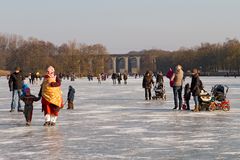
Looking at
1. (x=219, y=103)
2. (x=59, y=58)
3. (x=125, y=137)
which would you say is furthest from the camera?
(x=59, y=58)

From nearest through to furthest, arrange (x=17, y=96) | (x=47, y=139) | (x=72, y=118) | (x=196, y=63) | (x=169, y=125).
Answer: (x=47, y=139) < (x=169, y=125) < (x=72, y=118) < (x=17, y=96) < (x=196, y=63)

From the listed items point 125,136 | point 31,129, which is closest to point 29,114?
point 31,129

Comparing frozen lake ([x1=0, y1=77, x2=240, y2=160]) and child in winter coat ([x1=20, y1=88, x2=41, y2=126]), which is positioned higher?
child in winter coat ([x1=20, y1=88, x2=41, y2=126])

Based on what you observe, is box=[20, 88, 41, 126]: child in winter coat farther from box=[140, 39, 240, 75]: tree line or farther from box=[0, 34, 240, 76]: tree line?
box=[140, 39, 240, 75]: tree line

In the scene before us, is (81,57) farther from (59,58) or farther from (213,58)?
(213,58)

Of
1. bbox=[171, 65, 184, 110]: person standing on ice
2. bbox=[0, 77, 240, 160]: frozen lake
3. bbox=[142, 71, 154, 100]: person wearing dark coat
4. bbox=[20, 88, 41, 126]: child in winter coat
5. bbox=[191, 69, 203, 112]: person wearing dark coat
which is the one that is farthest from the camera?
bbox=[142, 71, 154, 100]: person wearing dark coat

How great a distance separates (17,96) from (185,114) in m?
5.59

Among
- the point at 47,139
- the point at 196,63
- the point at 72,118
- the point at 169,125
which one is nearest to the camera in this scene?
the point at 47,139

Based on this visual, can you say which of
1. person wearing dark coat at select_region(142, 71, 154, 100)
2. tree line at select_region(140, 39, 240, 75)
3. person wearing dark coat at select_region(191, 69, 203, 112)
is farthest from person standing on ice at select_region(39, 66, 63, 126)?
tree line at select_region(140, 39, 240, 75)

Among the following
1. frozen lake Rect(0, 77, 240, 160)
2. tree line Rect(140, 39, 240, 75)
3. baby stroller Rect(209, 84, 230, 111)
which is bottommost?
frozen lake Rect(0, 77, 240, 160)

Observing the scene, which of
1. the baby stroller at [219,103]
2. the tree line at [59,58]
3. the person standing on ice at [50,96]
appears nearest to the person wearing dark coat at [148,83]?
the baby stroller at [219,103]

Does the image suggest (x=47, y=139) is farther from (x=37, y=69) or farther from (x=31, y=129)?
(x=37, y=69)

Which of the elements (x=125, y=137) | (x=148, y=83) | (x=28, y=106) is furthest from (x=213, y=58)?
(x=125, y=137)

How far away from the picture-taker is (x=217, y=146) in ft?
27.5
